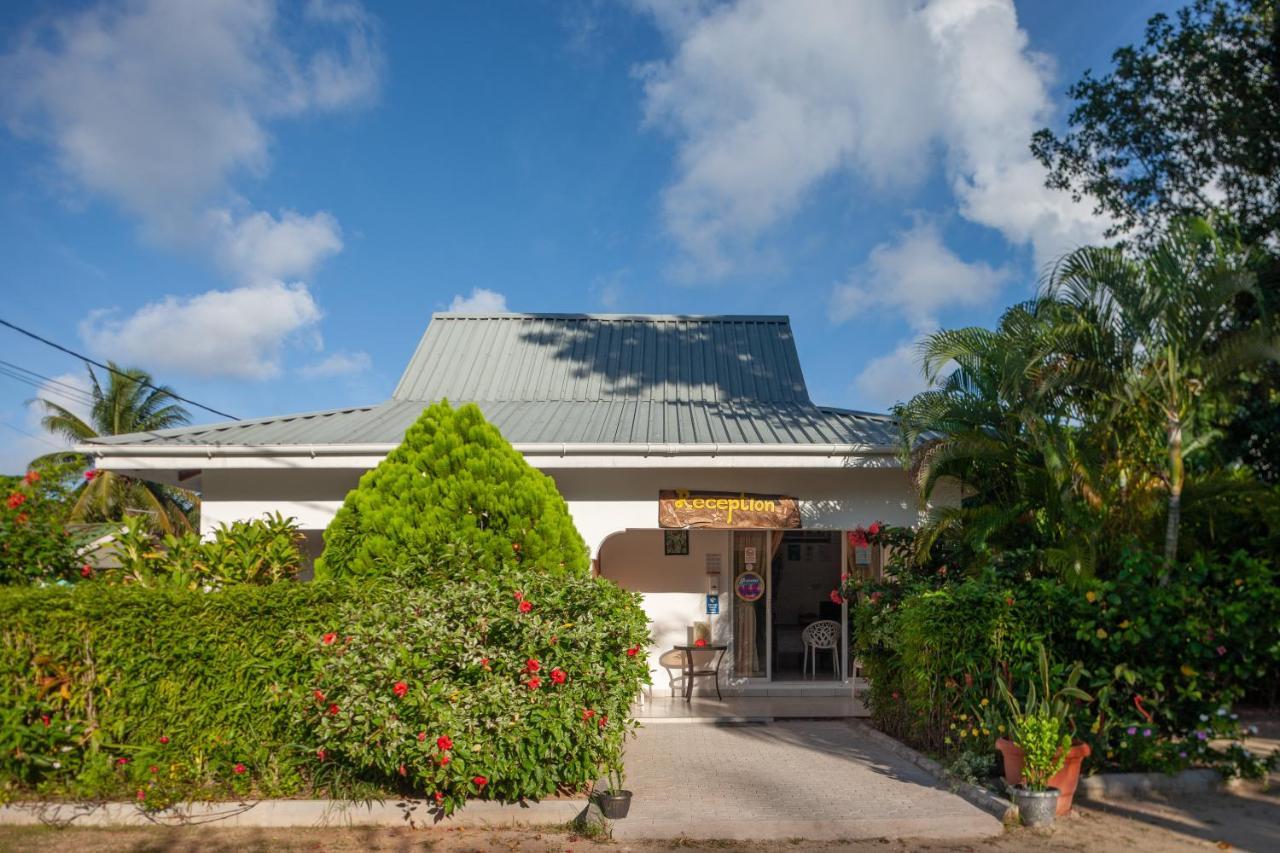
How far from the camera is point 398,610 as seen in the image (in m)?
6.54

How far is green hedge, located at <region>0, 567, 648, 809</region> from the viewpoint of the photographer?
6086 mm

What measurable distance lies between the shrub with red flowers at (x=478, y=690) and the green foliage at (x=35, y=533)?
2669 millimetres

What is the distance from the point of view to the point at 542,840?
5980mm

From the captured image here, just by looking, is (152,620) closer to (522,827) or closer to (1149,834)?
(522,827)

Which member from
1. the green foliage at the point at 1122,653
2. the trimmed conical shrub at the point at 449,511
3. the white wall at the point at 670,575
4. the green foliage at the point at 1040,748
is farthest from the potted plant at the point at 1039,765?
the white wall at the point at 670,575

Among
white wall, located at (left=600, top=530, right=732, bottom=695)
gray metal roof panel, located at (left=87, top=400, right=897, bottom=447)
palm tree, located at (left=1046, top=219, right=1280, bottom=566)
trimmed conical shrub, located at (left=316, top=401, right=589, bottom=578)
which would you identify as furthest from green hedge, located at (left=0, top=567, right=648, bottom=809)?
white wall, located at (left=600, top=530, right=732, bottom=695)

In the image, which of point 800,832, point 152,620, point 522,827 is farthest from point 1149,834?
point 152,620

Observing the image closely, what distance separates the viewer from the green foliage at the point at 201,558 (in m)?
7.42

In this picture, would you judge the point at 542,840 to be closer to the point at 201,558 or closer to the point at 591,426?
the point at 201,558

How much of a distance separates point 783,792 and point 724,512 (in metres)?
3.95

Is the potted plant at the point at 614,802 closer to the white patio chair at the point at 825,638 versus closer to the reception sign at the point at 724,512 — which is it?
the reception sign at the point at 724,512

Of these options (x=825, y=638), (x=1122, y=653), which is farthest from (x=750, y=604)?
(x=1122, y=653)

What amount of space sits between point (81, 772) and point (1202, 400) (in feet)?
33.9

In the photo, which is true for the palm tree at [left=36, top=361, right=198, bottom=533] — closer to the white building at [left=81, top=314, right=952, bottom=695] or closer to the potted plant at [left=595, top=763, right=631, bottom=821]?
the white building at [left=81, top=314, right=952, bottom=695]
